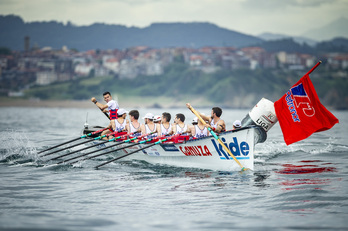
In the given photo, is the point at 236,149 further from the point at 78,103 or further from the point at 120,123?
the point at 78,103

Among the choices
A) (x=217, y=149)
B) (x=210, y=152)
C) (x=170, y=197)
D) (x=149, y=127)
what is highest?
(x=149, y=127)

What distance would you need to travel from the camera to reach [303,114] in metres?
15.4

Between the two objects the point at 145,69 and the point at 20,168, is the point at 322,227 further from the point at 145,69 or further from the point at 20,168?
the point at 145,69

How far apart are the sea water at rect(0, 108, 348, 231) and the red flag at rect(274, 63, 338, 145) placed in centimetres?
123

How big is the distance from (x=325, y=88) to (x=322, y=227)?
473 feet

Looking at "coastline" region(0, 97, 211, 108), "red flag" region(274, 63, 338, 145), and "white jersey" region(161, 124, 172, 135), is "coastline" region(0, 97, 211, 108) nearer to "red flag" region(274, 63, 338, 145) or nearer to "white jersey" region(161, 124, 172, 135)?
"white jersey" region(161, 124, 172, 135)

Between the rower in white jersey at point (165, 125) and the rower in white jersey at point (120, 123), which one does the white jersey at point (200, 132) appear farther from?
the rower in white jersey at point (120, 123)

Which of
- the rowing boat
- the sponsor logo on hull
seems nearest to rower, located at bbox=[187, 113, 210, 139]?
the rowing boat

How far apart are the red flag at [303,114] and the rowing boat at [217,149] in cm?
104

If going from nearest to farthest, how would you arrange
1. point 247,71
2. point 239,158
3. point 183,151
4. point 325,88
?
1. point 239,158
2. point 183,151
3. point 325,88
4. point 247,71

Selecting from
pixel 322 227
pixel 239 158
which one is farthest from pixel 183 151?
pixel 322 227

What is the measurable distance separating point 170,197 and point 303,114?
5664mm

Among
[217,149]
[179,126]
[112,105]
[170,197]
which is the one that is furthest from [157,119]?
[170,197]

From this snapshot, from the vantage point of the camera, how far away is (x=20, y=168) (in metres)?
16.6
